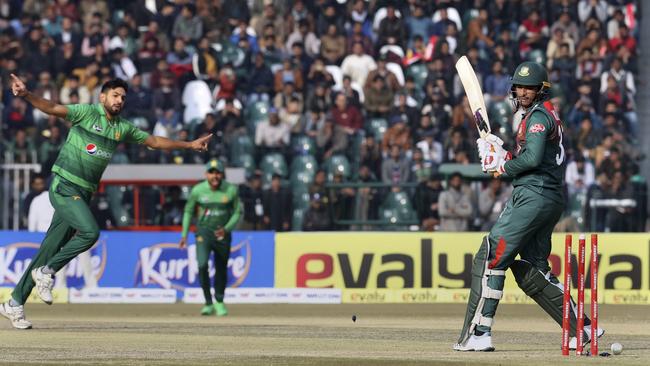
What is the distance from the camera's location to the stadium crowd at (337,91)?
23.2m

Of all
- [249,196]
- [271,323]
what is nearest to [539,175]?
[271,323]

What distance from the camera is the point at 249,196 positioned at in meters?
23.2

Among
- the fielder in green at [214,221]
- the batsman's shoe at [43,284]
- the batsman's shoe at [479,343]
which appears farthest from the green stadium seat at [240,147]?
the batsman's shoe at [479,343]

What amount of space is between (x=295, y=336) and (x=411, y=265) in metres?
8.53

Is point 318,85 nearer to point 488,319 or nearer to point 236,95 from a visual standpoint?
point 236,95

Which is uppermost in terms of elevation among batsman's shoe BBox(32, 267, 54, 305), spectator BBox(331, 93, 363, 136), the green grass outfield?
spectator BBox(331, 93, 363, 136)

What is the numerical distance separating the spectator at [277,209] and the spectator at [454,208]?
8.19 ft

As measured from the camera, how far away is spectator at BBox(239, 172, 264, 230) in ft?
75.8

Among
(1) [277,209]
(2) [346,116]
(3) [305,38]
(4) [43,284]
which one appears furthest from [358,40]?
(4) [43,284]

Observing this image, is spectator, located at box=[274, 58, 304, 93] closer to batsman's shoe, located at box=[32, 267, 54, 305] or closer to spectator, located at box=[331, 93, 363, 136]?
spectator, located at box=[331, 93, 363, 136]

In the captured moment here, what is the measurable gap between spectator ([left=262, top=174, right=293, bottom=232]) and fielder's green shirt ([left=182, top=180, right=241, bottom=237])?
183 inches

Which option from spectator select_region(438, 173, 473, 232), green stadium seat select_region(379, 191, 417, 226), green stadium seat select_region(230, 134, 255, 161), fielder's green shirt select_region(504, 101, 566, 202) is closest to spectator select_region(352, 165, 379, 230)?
green stadium seat select_region(379, 191, 417, 226)

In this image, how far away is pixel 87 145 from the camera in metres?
13.2

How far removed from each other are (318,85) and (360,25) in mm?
2116
